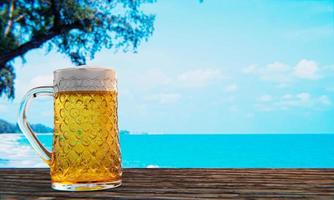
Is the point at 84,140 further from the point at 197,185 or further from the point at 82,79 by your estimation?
the point at 197,185

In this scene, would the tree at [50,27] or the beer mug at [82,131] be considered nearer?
the beer mug at [82,131]

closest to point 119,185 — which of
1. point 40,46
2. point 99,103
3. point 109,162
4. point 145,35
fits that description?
point 109,162

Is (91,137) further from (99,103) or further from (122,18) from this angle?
(122,18)

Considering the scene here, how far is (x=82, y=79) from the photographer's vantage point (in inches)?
36.4

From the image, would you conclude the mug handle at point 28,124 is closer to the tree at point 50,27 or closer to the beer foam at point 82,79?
the beer foam at point 82,79

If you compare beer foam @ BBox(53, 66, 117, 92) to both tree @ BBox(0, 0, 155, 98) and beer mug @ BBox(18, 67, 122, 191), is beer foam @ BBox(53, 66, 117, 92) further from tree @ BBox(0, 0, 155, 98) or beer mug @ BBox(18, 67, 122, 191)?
tree @ BBox(0, 0, 155, 98)

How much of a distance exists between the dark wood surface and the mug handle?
0.06 meters

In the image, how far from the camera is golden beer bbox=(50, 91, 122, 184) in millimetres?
896

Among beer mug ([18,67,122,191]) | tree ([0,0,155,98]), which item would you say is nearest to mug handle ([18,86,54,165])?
beer mug ([18,67,122,191])

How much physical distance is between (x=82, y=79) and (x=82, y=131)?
3.8 inches

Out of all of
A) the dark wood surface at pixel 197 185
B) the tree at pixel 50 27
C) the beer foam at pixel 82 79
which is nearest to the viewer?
the dark wood surface at pixel 197 185

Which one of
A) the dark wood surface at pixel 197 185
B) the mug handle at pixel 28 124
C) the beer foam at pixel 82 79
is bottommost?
the dark wood surface at pixel 197 185

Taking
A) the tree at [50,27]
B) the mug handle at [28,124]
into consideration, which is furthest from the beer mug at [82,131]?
the tree at [50,27]

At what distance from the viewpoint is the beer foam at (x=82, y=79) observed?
0.92 meters
